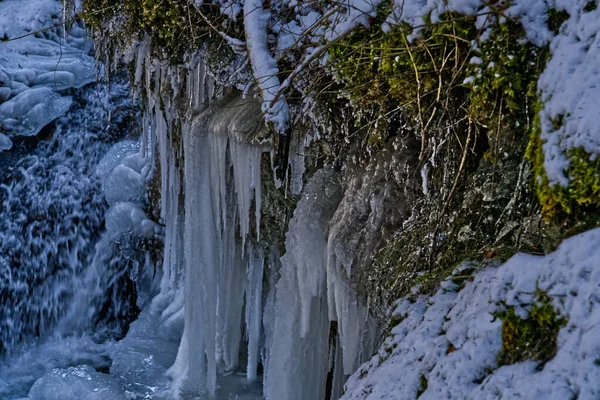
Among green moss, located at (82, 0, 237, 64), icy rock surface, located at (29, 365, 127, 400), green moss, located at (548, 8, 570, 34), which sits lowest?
icy rock surface, located at (29, 365, 127, 400)

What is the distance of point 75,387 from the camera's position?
534 cm

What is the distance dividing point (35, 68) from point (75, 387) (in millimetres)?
5327

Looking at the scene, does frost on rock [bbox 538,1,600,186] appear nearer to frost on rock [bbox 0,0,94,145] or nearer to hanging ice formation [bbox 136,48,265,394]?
hanging ice formation [bbox 136,48,265,394]

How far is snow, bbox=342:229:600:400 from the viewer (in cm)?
130

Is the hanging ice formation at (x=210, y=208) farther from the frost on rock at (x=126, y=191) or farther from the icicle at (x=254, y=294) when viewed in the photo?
Result: the frost on rock at (x=126, y=191)

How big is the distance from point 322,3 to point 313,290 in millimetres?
1670

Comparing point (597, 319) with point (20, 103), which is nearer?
point (597, 319)

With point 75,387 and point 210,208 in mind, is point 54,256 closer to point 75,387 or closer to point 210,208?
point 75,387

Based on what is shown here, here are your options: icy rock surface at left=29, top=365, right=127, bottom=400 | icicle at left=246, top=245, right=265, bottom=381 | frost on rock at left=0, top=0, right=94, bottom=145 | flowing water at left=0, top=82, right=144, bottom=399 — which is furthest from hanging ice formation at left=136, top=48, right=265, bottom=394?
frost on rock at left=0, top=0, right=94, bottom=145

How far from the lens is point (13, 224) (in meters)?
7.05

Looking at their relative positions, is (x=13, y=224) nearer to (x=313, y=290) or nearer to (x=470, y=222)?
(x=313, y=290)

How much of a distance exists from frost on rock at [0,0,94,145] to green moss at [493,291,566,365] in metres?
6.90

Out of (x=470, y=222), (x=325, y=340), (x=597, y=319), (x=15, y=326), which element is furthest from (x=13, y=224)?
(x=597, y=319)

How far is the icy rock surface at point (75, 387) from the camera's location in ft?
17.2
